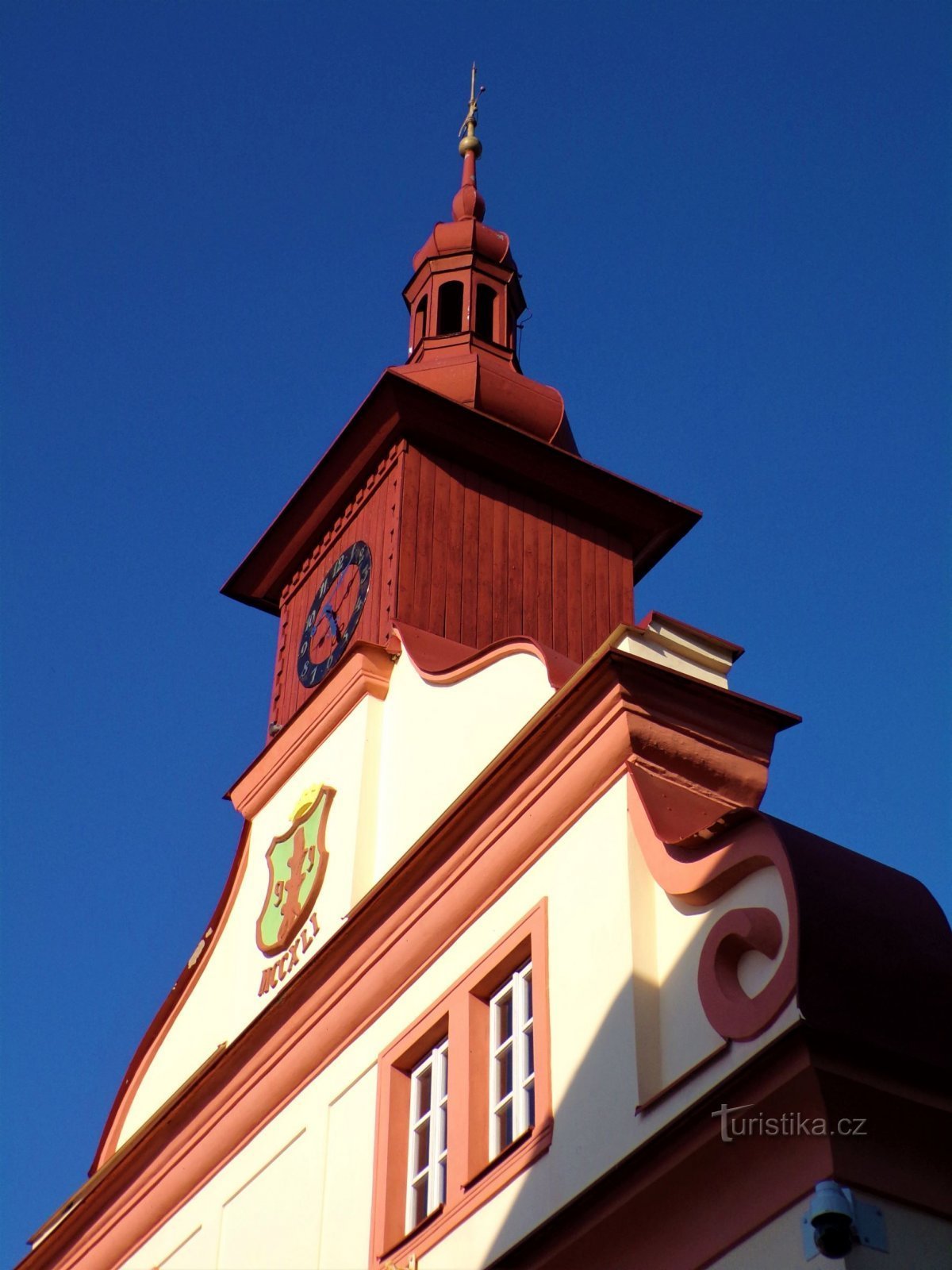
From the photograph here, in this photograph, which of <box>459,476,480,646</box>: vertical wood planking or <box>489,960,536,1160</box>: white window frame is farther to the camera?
<box>459,476,480,646</box>: vertical wood planking

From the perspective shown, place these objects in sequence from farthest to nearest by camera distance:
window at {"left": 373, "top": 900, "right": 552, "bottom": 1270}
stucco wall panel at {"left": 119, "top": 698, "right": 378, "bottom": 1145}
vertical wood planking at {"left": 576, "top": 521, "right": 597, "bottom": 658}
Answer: vertical wood planking at {"left": 576, "top": 521, "right": 597, "bottom": 658} → stucco wall panel at {"left": 119, "top": 698, "right": 378, "bottom": 1145} → window at {"left": 373, "top": 900, "right": 552, "bottom": 1270}

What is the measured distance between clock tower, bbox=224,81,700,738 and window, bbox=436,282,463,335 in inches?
48.1

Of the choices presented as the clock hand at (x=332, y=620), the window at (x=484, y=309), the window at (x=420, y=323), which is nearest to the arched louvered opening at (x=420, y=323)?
the window at (x=420, y=323)

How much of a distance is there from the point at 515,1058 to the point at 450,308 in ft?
44.1

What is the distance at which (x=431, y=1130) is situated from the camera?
12.4 metres

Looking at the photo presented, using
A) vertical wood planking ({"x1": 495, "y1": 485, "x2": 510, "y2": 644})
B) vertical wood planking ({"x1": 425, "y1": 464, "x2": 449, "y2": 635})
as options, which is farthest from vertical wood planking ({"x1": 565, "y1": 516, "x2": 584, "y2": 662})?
vertical wood planking ({"x1": 425, "y1": 464, "x2": 449, "y2": 635})

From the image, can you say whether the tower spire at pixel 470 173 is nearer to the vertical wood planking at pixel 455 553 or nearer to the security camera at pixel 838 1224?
the vertical wood planking at pixel 455 553

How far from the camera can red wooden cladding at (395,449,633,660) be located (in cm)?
1823

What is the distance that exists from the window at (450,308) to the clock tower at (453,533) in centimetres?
122

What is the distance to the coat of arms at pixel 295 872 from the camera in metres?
15.8

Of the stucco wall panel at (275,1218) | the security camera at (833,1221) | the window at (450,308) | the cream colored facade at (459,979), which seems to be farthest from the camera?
the window at (450,308)

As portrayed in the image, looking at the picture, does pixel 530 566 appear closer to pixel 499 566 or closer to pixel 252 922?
pixel 499 566

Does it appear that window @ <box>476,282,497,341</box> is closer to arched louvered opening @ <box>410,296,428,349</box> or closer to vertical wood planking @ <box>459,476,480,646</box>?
arched louvered opening @ <box>410,296,428,349</box>

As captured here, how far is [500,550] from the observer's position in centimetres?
1916
